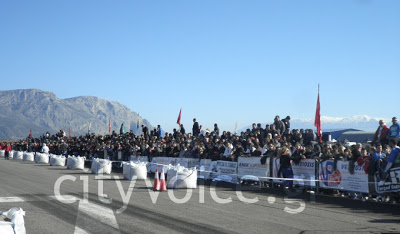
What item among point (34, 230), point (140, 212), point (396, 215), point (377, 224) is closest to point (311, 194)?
point (396, 215)

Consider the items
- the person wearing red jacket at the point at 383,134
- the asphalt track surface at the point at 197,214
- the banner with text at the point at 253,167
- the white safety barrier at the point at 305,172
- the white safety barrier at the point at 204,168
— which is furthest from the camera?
the white safety barrier at the point at 204,168

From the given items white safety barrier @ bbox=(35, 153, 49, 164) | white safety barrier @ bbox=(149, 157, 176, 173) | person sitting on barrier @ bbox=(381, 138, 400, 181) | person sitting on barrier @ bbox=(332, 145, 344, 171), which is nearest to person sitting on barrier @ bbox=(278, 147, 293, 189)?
person sitting on barrier @ bbox=(332, 145, 344, 171)

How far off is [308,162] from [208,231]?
910cm

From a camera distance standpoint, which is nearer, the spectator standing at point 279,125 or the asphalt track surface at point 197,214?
the asphalt track surface at point 197,214

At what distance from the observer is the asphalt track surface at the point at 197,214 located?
1042cm

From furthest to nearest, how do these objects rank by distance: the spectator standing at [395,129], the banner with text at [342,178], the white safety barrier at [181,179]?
the white safety barrier at [181,179], the spectator standing at [395,129], the banner with text at [342,178]

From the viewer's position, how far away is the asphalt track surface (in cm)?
1042

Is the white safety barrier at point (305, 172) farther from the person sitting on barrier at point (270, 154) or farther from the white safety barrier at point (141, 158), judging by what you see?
the white safety barrier at point (141, 158)

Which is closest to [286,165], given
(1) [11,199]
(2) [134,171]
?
(2) [134,171]

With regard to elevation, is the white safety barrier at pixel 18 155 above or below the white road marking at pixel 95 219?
above

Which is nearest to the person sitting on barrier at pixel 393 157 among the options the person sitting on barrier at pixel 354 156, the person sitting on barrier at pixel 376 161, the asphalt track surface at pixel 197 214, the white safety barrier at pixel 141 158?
the person sitting on barrier at pixel 376 161

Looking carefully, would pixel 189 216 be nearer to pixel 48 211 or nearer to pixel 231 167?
pixel 48 211

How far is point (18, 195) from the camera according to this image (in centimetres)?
1584

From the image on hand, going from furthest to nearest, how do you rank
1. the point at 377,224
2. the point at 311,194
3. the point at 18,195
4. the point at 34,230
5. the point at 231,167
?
the point at 231,167 → the point at 311,194 → the point at 18,195 → the point at 377,224 → the point at 34,230
